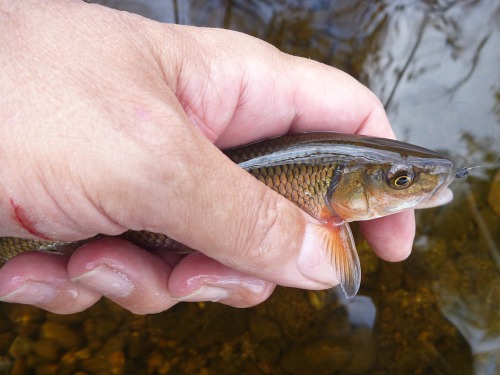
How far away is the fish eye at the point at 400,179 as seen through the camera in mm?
2541

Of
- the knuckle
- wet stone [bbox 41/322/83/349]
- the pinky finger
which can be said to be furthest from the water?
the knuckle

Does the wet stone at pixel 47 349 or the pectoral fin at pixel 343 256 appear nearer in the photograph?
the pectoral fin at pixel 343 256

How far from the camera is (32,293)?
2.73 metres

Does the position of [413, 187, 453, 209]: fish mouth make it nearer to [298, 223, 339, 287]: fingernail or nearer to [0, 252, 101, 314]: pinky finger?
[298, 223, 339, 287]: fingernail

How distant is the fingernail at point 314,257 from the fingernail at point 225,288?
0.40 metres

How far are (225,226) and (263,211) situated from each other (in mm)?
196

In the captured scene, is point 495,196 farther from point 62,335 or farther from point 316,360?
point 62,335

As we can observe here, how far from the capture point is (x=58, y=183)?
1782 mm

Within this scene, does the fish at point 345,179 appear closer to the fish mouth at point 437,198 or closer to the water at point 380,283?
the fish mouth at point 437,198

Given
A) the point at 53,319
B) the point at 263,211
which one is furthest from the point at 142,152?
the point at 53,319

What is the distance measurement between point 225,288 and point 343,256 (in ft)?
2.41

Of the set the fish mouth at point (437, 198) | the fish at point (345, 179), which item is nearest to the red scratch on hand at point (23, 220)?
the fish at point (345, 179)

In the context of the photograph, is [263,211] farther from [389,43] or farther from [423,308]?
[389,43]

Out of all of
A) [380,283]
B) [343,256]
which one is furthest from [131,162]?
[380,283]
